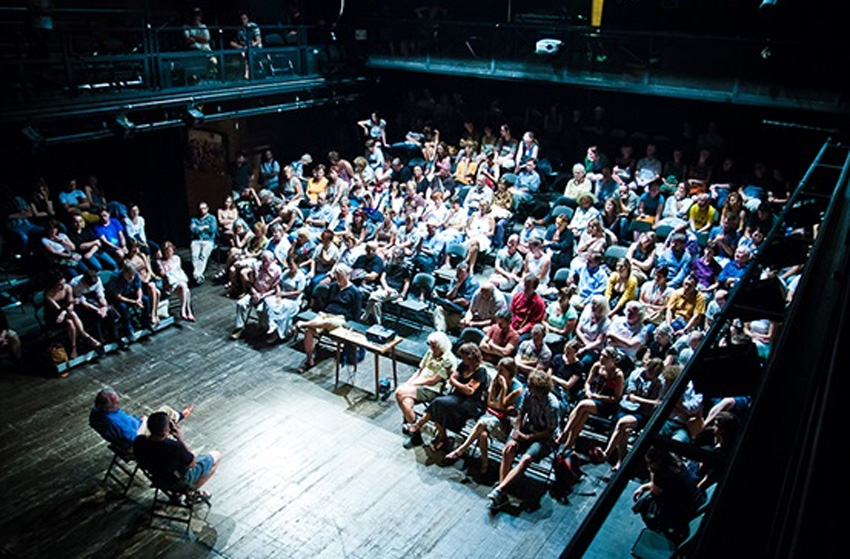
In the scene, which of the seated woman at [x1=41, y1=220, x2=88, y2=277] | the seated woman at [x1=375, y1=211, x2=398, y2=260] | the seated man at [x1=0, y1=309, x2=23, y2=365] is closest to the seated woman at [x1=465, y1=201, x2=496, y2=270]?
the seated woman at [x1=375, y1=211, x2=398, y2=260]

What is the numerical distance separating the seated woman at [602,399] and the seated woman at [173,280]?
19.1ft

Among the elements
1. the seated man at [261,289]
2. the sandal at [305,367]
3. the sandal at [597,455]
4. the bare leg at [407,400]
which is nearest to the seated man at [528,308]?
the bare leg at [407,400]

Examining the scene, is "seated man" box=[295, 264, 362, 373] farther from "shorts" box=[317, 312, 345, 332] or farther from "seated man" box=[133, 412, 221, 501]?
"seated man" box=[133, 412, 221, 501]

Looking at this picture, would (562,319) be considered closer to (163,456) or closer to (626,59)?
(163,456)

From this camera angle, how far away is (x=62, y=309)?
827 cm

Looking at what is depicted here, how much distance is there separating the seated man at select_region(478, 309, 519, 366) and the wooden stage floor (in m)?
1.29

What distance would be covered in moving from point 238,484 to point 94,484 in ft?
4.50

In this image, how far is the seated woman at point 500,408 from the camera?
636 centimetres

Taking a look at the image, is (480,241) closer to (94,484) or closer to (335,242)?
(335,242)

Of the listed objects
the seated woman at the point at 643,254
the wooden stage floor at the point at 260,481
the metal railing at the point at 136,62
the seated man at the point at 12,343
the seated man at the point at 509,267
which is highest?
the metal railing at the point at 136,62

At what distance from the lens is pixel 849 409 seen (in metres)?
1.62

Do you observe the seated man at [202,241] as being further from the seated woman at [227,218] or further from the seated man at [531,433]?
the seated man at [531,433]

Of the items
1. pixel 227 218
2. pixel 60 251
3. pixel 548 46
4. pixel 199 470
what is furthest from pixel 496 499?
pixel 548 46

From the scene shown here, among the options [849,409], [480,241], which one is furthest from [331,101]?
[849,409]
